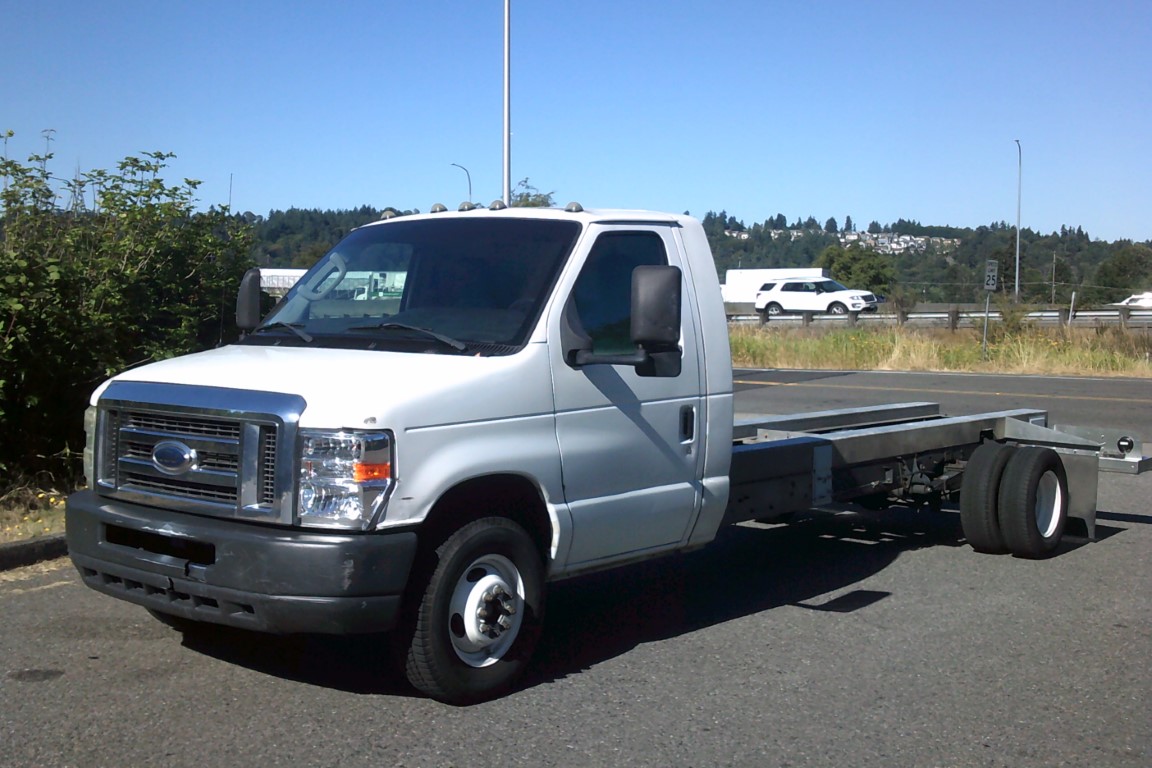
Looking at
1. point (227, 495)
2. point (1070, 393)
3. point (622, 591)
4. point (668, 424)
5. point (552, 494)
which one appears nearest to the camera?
point (227, 495)

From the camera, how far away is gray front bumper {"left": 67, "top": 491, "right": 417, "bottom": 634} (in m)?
4.70

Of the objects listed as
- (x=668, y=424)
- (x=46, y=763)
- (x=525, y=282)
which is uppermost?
(x=525, y=282)

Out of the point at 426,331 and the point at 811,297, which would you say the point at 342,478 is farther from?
the point at 811,297

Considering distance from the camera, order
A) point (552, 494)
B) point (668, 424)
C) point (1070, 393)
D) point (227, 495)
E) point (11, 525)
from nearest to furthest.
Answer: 1. point (227, 495)
2. point (552, 494)
3. point (668, 424)
4. point (11, 525)
5. point (1070, 393)

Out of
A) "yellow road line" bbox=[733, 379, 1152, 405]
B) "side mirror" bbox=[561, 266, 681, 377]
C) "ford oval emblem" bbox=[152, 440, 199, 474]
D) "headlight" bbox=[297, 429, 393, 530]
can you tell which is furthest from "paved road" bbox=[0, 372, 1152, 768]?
"yellow road line" bbox=[733, 379, 1152, 405]

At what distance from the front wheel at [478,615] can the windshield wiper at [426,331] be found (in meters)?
0.76

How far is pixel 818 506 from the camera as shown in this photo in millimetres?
7465

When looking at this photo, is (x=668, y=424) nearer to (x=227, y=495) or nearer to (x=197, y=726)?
(x=227, y=495)

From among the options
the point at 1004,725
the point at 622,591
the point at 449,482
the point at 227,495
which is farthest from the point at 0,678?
the point at 1004,725

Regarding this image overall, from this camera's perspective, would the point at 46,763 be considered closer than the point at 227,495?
Yes

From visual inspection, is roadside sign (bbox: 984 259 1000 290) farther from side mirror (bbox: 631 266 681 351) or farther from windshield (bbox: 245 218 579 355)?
side mirror (bbox: 631 266 681 351)

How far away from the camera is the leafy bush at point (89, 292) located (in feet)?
28.1

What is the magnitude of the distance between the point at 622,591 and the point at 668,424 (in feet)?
5.71

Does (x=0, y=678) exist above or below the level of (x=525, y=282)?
below
